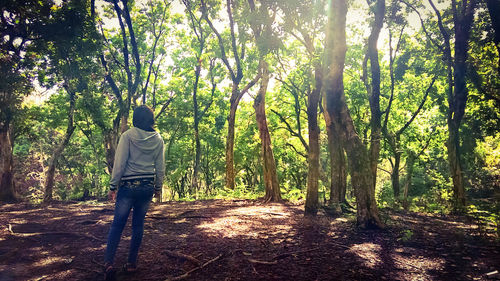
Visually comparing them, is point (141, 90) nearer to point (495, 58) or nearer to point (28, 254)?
point (28, 254)

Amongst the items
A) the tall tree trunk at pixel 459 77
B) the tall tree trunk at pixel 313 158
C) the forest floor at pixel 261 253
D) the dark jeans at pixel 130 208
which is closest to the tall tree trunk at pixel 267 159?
the tall tree trunk at pixel 313 158

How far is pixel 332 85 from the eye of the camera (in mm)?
6727

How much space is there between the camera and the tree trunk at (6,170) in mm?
14250

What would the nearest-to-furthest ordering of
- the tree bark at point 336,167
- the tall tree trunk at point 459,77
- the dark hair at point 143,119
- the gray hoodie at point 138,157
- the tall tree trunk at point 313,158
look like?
the gray hoodie at point 138,157
the dark hair at point 143,119
the tall tree trunk at point 313,158
the tree bark at point 336,167
the tall tree trunk at point 459,77

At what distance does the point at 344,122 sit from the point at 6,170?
1736cm

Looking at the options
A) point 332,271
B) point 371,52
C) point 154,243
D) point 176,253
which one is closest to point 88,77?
point 154,243

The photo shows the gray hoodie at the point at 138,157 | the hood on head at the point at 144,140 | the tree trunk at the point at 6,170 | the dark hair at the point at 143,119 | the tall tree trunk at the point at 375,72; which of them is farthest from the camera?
the tree trunk at the point at 6,170

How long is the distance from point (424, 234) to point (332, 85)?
3.97 metres

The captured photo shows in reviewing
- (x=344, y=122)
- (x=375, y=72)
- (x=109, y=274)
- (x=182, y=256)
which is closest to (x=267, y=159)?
(x=375, y=72)

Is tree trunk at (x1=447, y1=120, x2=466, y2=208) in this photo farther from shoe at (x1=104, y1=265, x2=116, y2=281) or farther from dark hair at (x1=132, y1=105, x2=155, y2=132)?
shoe at (x1=104, y1=265, x2=116, y2=281)

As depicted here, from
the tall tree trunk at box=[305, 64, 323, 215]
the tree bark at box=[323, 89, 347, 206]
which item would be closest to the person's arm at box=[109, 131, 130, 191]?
the tall tree trunk at box=[305, 64, 323, 215]

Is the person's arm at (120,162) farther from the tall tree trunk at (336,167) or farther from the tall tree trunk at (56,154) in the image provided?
the tall tree trunk at (56,154)

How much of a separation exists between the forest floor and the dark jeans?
34cm

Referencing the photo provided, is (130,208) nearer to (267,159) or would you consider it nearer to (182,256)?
(182,256)
